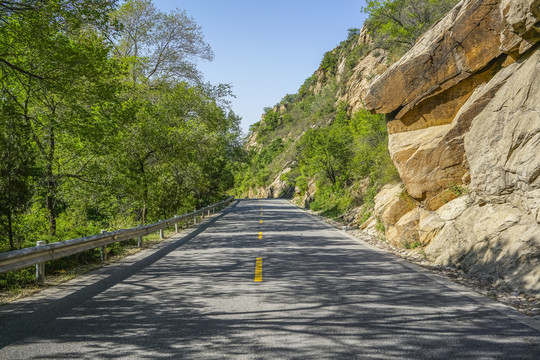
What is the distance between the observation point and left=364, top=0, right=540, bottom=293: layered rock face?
22.3ft

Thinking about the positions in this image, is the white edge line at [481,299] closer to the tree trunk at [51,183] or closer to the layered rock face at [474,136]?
the layered rock face at [474,136]

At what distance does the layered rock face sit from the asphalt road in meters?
1.39

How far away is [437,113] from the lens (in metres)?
11.6

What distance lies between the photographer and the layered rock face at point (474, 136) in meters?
6.79

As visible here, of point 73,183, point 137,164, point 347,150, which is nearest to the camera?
point 73,183

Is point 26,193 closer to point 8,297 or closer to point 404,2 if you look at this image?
point 8,297

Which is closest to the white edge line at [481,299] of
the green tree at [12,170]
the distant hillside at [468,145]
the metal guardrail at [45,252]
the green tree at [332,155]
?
the distant hillside at [468,145]

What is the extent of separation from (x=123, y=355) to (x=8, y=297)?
12.4 ft

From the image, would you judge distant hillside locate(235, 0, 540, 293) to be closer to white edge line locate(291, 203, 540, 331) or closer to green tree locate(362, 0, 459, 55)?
white edge line locate(291, 203, 540, 331)

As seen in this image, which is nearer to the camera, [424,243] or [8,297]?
[8,297]

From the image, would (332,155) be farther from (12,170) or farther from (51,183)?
(12,170)

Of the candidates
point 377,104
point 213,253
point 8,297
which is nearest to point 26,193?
point 8,297

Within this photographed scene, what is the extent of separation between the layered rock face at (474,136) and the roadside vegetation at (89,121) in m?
8.76

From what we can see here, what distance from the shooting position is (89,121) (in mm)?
10805
